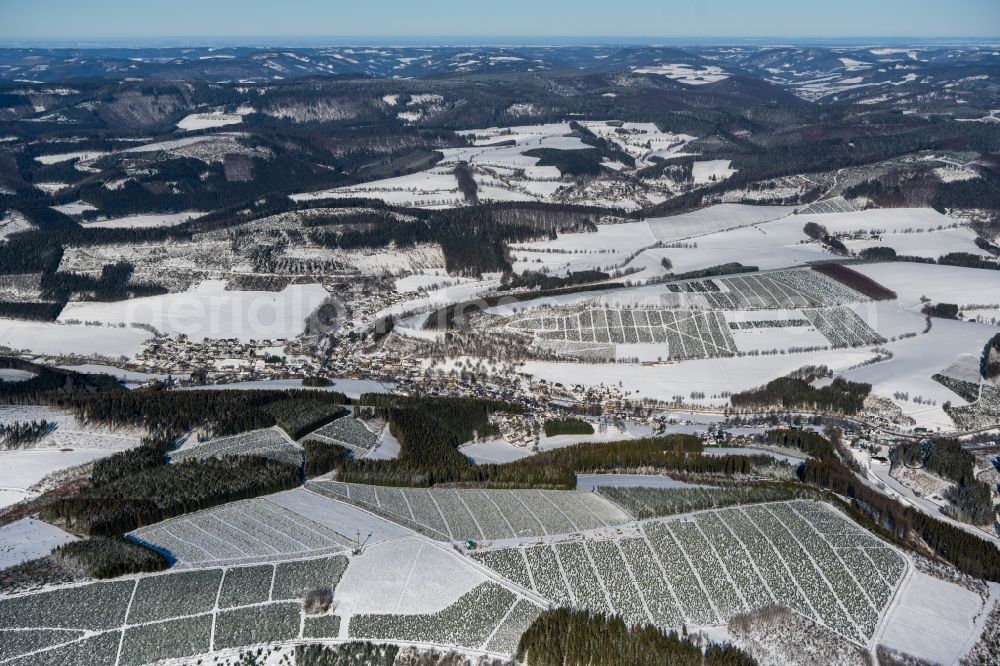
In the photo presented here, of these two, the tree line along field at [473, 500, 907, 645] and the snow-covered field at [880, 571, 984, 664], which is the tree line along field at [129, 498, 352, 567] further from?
the snow-covered field at [880, 571, 984, 664]

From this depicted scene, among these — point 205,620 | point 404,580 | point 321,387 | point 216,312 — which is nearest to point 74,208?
point 216,312

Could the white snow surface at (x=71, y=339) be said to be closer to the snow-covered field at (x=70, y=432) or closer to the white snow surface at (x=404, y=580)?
the snow-covered field at (x=70, y=432)

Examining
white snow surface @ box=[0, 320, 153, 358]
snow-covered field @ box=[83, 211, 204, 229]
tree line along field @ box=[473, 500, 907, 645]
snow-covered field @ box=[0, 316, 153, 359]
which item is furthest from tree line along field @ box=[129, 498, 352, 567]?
snow-covered field @ box=[83, 211, 204, 229]

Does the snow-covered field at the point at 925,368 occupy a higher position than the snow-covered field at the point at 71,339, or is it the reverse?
the snow-covered field at the point at 925,368

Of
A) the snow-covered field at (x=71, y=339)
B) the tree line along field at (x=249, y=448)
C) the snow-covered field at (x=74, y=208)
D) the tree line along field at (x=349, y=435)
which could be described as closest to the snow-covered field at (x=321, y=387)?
the tree line along field at (x=349, y=435)

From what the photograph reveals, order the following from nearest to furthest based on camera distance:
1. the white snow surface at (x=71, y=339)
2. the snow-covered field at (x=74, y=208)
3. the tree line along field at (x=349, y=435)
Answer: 1. the tree line along field at (x=349, y=435)
2. the white snow surface at (x=71, y=339)
3. the snow-covered field at (x=74, y=208)

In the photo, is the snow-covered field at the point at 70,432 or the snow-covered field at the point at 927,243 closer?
the snow-covered field at the point at 70,432

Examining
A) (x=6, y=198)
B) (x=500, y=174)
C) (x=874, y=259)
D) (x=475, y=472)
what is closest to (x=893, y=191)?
(x=874, y=259)

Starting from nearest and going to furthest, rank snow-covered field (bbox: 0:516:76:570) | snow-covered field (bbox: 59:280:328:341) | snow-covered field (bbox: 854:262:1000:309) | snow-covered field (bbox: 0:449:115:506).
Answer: snow-covered field (bbox: 0:516:76:570) → snow-covered field (bbox: 0:449:115:506) → snow-covered field (bbox: 59:280:328:341) → snow-covered field (bbox: 854:262:1000:309)
